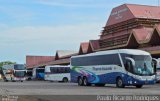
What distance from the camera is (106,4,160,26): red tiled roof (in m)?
73.2

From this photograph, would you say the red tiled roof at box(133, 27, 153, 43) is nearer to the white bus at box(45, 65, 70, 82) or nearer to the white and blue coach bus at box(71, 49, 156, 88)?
the white bus at box(45, 65, 70, 82)

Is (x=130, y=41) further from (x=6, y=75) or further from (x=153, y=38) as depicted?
(x=6, y=75)

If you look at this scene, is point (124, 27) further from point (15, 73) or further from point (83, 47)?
point (15, 73)

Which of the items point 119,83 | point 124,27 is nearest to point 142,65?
point 119,83

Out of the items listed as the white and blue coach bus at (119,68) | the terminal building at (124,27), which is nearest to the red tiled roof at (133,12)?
the terminal building at (124,27)

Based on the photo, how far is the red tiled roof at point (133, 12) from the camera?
7319cm

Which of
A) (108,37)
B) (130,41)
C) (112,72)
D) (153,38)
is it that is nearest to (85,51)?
(108,37)

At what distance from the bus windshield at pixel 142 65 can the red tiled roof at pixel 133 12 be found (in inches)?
1595

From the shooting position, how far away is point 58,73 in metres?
60.4

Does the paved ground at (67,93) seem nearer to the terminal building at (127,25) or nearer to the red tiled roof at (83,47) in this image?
the terminal building at (127,25)

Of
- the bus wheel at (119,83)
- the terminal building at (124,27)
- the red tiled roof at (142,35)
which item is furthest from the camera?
the terminal building at (124,27)

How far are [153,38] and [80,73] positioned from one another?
19.2m

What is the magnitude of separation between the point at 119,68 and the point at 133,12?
139 ft

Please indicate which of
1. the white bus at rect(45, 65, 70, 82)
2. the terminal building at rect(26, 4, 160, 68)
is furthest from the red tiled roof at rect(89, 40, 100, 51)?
the white bus at rect(45, 65, 70, 82)
